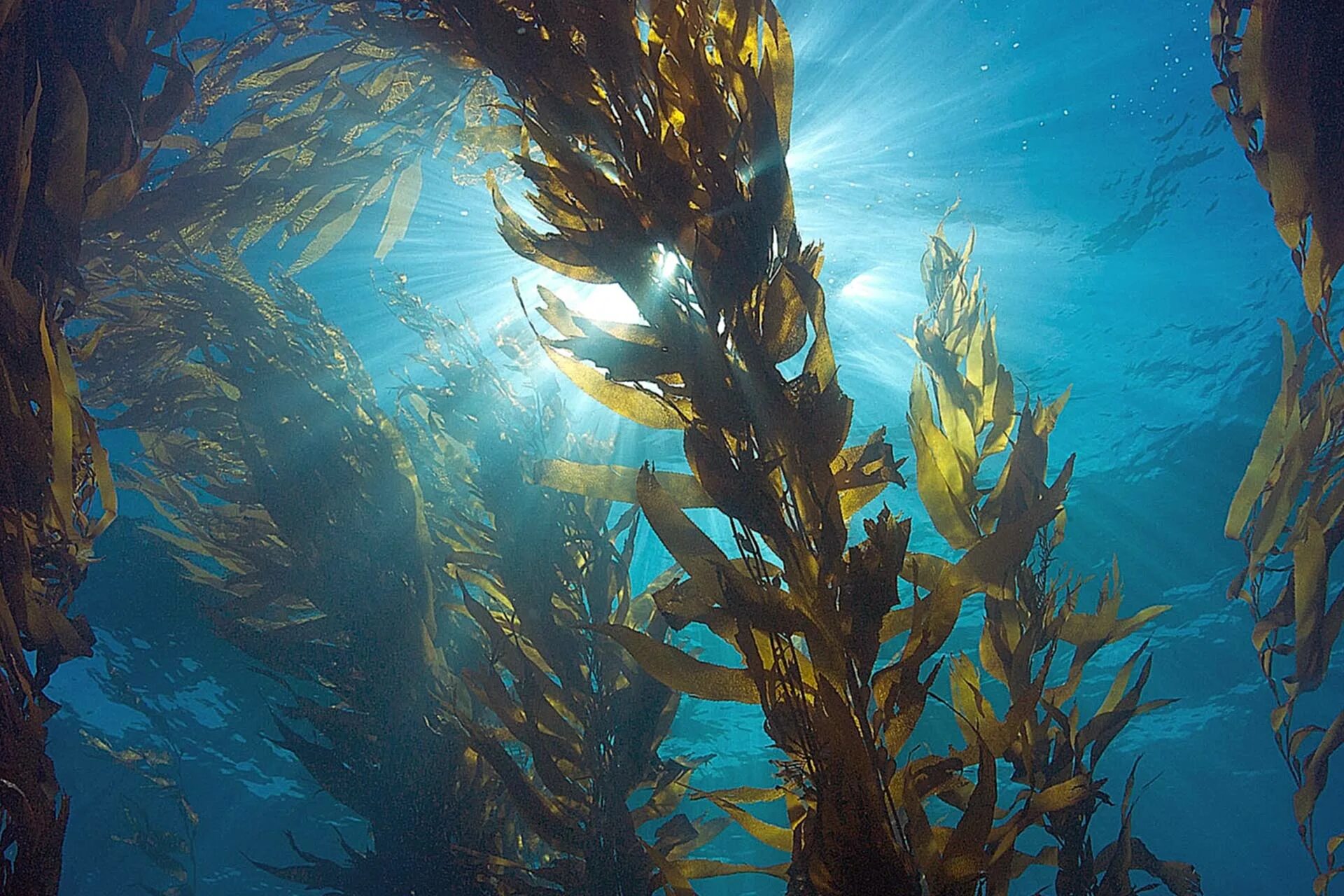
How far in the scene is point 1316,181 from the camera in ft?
5.67

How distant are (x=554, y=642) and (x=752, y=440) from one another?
1.91 meters

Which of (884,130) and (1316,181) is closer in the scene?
(1316,181)

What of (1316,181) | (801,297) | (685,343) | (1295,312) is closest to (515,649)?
(685,343)

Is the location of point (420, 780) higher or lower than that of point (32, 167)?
lower

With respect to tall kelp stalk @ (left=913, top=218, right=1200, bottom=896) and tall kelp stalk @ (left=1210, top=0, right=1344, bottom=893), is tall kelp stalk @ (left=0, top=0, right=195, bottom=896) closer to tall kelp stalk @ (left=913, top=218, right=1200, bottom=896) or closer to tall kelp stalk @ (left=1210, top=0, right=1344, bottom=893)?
tall kelp stalk @ (left=913, top=218, right=1200, bottom=896)

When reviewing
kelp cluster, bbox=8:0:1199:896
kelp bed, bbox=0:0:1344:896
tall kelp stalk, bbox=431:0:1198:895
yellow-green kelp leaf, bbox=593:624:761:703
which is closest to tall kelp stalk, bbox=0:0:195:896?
kelp bed, bbox=0:0:1344:896

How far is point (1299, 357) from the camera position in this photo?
213 cm

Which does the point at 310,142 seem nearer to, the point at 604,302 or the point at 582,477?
the point at 604,302

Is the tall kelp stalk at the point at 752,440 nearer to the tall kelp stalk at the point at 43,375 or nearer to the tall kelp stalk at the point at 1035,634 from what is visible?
the tall kelp stalk at the point at 1035,634

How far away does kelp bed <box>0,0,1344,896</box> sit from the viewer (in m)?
1.30

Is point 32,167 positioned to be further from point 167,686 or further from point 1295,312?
point 167,686

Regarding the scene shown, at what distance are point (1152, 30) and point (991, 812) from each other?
30.9 ft

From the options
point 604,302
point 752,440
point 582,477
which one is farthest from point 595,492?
A: point 604,302

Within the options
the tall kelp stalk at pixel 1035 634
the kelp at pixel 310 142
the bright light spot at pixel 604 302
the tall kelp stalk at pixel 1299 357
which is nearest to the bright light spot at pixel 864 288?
the bright light spot at pixel 604 302
